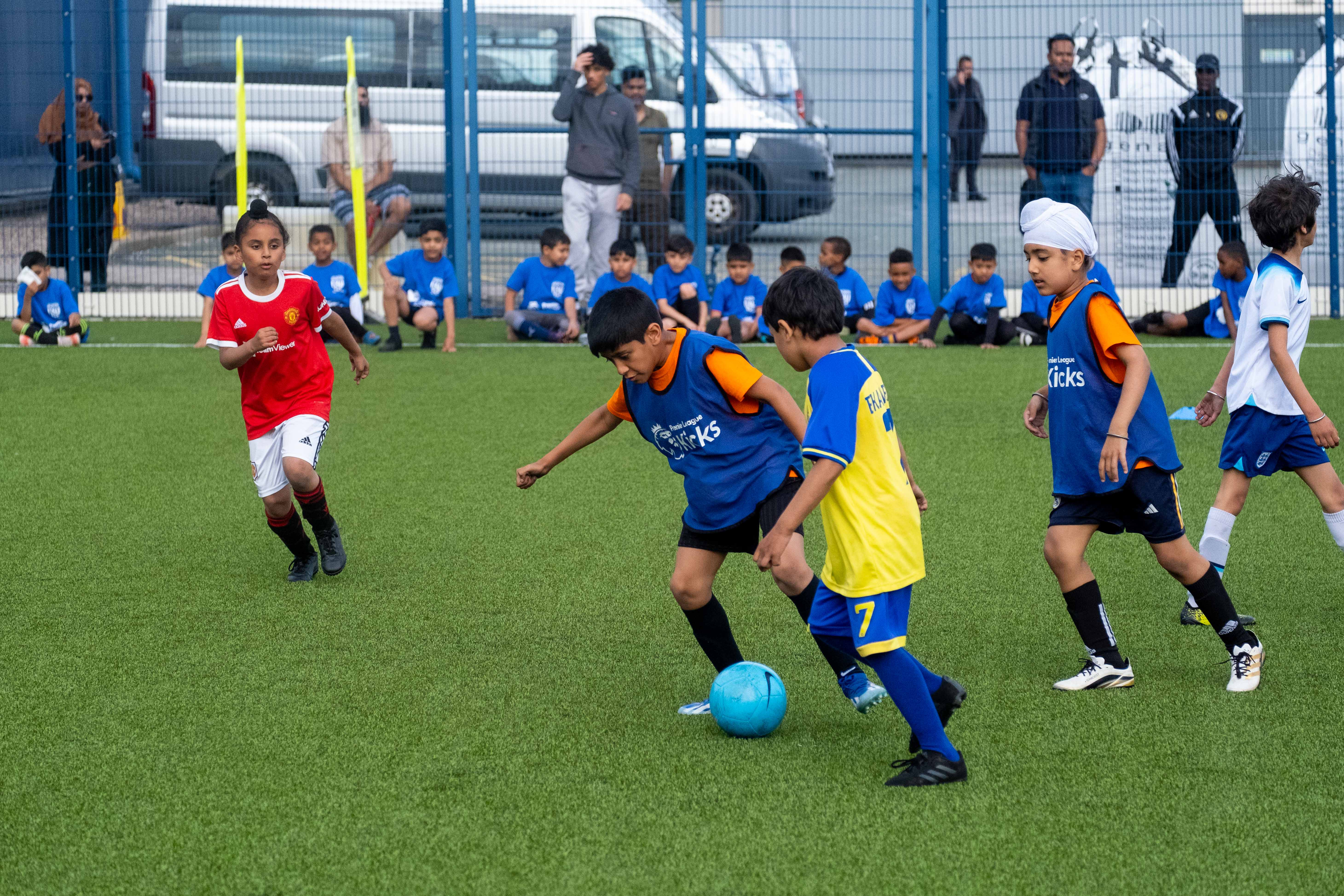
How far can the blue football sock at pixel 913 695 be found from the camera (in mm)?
3484

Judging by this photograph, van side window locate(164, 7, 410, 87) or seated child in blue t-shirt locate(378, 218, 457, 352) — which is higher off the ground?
van side window locate(164, 7, 410, 87)

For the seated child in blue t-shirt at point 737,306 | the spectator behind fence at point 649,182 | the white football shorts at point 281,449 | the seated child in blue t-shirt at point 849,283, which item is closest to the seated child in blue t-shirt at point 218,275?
the spectator behind fence at point 649,182

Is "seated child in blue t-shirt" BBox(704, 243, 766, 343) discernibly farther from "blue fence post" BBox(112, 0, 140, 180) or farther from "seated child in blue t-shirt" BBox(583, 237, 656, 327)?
"blue fence post" BBox(112, 0, 140, 180)

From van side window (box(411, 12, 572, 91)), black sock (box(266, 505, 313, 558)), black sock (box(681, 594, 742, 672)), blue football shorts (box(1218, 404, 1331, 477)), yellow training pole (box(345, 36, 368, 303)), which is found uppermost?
van side window (box(411, 12, 572, 91))

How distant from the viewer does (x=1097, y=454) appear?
4.17 metres

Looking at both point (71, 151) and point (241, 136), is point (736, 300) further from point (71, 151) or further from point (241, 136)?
point (71, 151)

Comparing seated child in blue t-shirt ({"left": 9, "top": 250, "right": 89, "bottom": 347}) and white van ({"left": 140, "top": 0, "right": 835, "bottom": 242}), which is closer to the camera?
seated child in blue t-shirt ({"left": 9, "top": 250, "right": 89, "bottom": 347})

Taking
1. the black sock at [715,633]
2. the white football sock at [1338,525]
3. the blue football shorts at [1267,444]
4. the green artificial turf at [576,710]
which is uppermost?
the blue football shorts at [1267,444]

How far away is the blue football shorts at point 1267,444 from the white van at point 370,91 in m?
9.09

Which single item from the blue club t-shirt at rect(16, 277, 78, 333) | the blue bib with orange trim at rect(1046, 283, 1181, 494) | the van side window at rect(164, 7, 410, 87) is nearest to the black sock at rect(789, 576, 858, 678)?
the blue bib with orange trim at rect(1046, 283, 1181, 494)

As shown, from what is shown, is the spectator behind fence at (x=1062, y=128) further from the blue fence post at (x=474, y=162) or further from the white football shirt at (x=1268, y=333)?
the white football shirt at (x=1268, y=333)

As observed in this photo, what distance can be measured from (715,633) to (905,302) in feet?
29.2

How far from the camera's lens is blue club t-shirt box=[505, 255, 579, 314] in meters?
13.0

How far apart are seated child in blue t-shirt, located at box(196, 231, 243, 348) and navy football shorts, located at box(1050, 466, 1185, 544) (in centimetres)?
862
